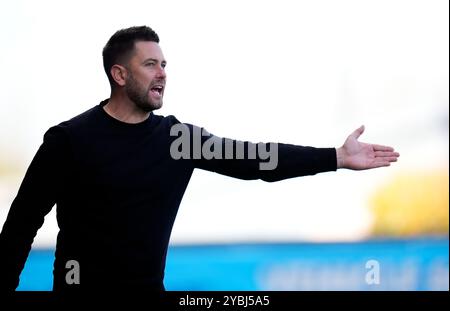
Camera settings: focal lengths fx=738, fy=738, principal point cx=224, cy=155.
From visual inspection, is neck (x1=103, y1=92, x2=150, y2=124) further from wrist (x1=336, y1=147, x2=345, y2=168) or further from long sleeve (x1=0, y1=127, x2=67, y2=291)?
wrist (x1=336, y1=147, x2=345, y2=168)

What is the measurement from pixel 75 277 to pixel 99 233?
18 centimetres

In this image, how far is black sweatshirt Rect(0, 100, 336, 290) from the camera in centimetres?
257

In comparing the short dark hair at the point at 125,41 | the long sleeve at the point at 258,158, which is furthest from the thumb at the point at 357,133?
the short dark hair at the point at 125,41

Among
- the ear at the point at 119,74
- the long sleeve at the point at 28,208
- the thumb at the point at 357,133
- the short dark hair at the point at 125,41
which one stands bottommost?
the long sleeve at the point at 28,208

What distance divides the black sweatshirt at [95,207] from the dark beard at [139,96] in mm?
118

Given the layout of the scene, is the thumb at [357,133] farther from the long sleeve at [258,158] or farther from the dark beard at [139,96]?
the dark beard at [139,96]

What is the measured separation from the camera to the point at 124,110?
2.76 m

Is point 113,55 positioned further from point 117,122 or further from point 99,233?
point 99,233

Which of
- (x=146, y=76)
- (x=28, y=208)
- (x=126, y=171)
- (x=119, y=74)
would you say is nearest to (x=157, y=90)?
(x=146, y=76)

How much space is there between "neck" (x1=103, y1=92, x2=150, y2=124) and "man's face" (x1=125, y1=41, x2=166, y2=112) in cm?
2

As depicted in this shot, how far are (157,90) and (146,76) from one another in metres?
0.07

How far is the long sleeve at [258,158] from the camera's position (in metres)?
2.77
